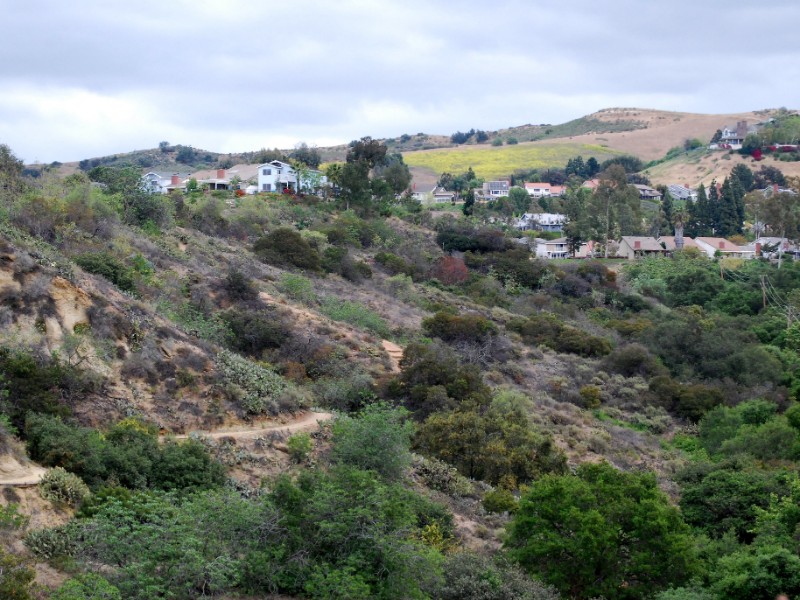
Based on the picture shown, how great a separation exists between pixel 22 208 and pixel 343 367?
32.3 ft

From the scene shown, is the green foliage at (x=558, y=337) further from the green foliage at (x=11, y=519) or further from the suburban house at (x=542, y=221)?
the suburban house at (x=542, y=221)

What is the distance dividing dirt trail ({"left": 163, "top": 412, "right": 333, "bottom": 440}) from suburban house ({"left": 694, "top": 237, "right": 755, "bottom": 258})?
52.5m

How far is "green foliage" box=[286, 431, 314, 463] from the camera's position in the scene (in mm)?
20438

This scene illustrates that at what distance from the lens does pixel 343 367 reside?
2797 centimetres

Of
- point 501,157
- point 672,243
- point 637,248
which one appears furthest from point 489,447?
point 501,157

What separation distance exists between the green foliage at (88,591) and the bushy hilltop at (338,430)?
0.19ft

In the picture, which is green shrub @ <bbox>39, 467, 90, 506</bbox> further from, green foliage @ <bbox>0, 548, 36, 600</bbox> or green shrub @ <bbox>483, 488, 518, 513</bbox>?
green shrub @ <bbox>483, 488, 518, 513</bbox>

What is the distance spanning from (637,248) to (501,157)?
7071cm

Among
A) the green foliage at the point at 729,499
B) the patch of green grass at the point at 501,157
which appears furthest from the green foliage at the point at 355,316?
the patch of green grass at the point at 501,157

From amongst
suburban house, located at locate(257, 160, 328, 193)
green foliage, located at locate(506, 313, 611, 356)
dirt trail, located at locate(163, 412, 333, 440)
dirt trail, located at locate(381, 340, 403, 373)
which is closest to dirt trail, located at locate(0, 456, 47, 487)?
dirt trail, located at locate(163, 412, 333, 440)

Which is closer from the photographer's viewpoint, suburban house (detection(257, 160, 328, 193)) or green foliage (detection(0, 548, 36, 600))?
green foliage (detection(0, 548, 36, 600))

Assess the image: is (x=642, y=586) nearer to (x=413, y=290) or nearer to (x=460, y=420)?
(x=460, y=420)

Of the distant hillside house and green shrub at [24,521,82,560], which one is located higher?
the distant hillside house

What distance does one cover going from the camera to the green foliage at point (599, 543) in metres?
16.9
